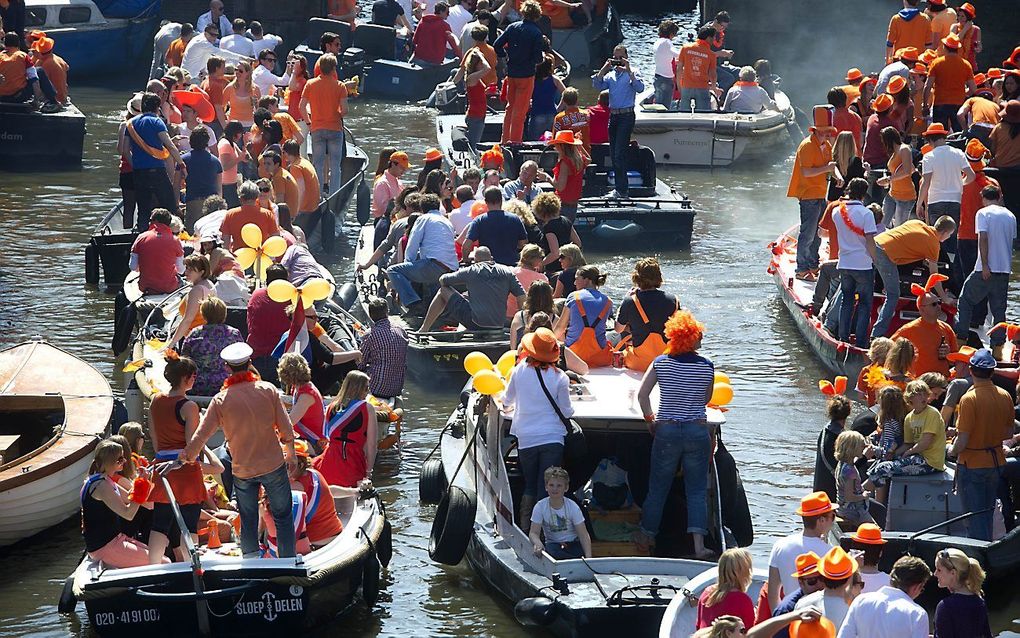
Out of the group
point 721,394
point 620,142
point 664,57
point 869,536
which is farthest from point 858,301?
point 664,57

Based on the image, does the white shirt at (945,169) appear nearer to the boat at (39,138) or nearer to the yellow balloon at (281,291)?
the yellow balloon at (281,291)

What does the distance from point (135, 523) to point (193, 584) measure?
2.40ft

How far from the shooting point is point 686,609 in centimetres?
884

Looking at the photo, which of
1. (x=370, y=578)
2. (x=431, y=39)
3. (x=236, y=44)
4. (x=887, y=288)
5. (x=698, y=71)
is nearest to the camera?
(x=370, y=578)

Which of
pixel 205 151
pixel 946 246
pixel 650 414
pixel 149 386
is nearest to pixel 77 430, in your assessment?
pixel 149 386

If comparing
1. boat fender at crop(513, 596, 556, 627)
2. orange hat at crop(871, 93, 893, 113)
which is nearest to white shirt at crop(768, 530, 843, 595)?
boat fender at crop(513, 596, 556, 627)

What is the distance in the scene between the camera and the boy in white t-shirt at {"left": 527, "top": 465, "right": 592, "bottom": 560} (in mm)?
10156

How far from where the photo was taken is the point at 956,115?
68.0ft

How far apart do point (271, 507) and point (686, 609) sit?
272cm

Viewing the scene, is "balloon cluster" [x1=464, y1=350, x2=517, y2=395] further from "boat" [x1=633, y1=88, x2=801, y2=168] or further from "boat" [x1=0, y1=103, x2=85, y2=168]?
"boat" [x1=0, y1=103, x2=85, y2=168]

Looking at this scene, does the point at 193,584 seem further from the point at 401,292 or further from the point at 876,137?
the point at 876,137

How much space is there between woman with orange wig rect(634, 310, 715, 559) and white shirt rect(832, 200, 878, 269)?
5.08 m

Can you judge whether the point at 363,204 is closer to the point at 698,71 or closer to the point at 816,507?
the point at 698,71

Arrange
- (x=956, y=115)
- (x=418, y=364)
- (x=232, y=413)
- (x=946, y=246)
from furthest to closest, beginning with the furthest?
(x=956, y=115)
(x=946, y=246)
(x=418, y=364)
(x=232, y=413)
